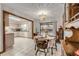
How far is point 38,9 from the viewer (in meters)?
2.19

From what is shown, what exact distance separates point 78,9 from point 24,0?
87cm

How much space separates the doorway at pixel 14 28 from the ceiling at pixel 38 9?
0.12 meters

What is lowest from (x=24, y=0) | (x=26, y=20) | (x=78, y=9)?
(x=26, y=20)

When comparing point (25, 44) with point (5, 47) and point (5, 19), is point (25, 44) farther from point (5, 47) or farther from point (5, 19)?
point (5, 19)

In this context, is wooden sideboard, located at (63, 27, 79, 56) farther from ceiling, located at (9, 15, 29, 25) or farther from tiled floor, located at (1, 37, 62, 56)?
ceiling, located at (9, 15, 29, 25)

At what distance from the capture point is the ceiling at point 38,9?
7.08 feet

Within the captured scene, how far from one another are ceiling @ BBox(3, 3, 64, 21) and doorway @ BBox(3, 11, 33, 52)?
0.12 m

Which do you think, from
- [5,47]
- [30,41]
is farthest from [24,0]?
[5,47]

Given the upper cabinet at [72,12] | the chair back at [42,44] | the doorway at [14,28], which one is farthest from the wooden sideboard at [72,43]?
the doorway at [14,28]

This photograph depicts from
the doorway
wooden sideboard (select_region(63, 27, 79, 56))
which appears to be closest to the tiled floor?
the doorway

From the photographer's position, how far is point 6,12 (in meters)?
2.11

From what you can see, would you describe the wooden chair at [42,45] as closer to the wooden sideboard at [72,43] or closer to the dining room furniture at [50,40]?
the dining room furniture at [50,40]

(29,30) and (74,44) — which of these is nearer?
(74,44)

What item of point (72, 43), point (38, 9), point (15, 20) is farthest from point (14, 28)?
point (72, 43)
